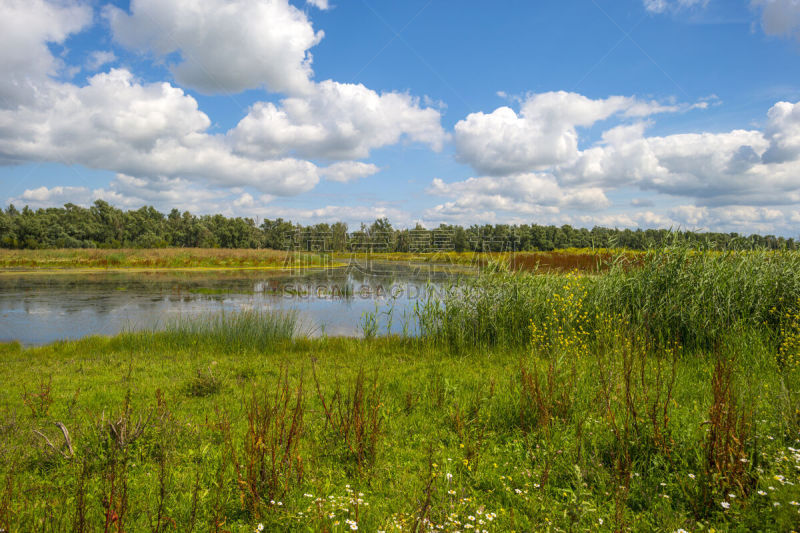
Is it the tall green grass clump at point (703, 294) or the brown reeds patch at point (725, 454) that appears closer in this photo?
the brown reeds patch at point (725, 454)

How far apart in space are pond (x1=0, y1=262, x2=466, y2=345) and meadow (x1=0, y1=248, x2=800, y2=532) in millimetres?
4912

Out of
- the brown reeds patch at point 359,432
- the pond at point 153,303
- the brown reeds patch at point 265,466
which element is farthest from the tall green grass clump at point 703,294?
the brown reeds patch at point 265,466

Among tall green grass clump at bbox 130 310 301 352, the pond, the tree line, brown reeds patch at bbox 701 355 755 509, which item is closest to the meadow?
brown reeds patch at bbox 701 355 755 509

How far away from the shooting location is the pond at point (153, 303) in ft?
47.5

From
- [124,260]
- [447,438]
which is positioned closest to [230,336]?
[447,438]

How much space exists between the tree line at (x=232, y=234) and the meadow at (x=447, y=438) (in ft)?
154

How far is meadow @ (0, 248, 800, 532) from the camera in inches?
123

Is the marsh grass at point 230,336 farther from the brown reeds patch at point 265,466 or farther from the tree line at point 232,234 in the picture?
the tree line at point 232,234

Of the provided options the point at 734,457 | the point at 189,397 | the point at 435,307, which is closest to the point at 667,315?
the point at 435,307

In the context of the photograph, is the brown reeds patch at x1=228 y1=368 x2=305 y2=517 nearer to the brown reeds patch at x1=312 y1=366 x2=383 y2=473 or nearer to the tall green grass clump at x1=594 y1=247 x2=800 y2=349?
the brown reeds patch at x1=312 y1=366 x2=383 y2=473

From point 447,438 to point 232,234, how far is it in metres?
89.1

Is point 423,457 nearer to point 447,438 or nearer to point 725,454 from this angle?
point 447,438

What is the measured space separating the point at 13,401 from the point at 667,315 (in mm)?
11889

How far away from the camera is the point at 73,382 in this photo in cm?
720
